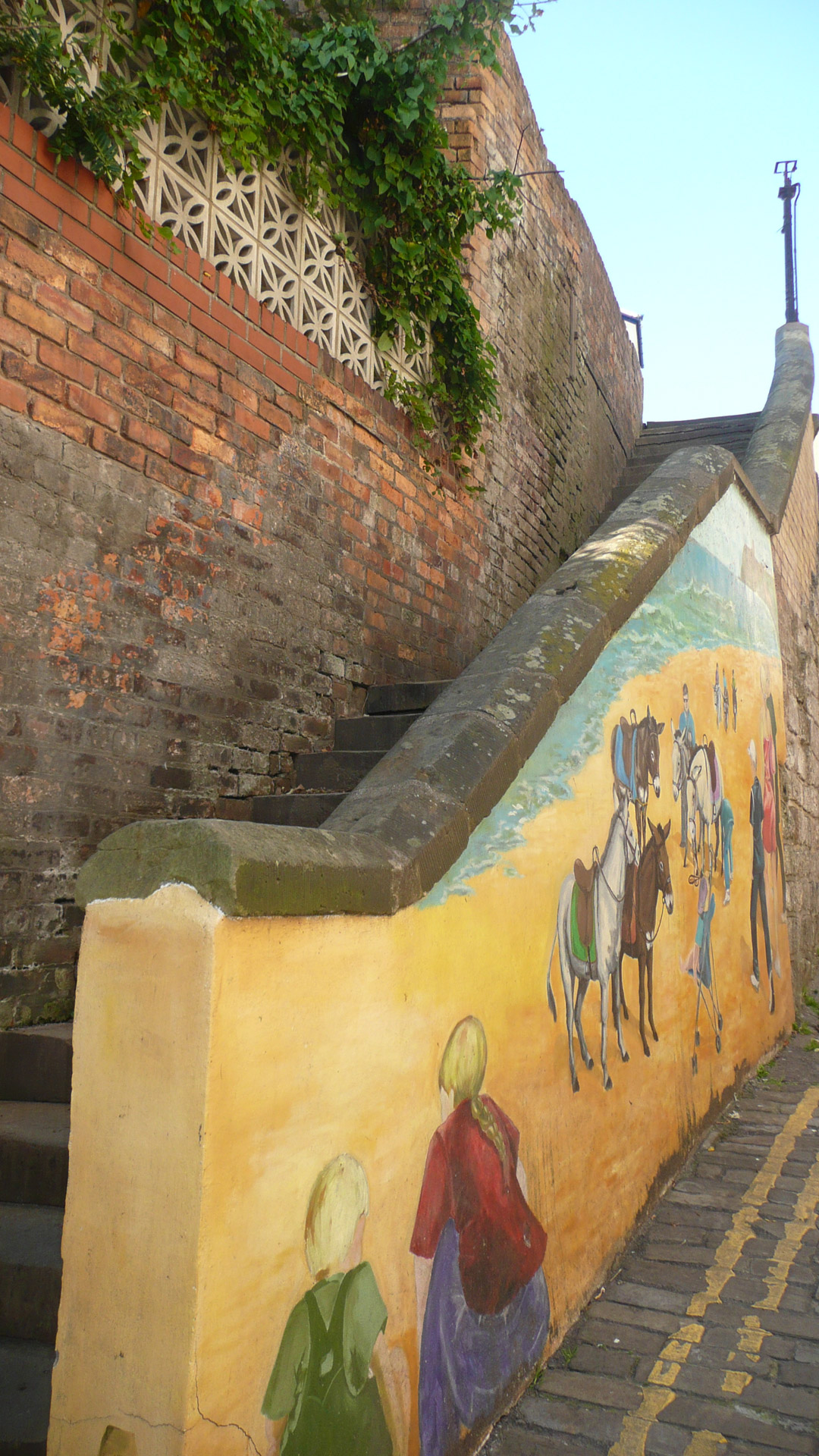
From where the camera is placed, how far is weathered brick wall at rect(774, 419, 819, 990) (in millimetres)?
6785

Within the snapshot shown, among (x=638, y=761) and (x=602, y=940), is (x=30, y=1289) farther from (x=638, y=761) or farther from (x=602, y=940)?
(x=638, y=761)

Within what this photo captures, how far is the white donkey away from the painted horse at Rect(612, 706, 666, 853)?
0.08 meters

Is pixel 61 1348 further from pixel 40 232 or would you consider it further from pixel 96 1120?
pixel 40 232

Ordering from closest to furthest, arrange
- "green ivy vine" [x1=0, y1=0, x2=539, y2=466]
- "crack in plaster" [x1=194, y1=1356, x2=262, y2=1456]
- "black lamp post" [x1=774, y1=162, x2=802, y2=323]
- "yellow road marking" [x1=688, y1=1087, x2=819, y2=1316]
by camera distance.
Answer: "crack in plaster" [x1=194, y1=1356, x2=262, y2=1456], "yellow road marking" [x1=688, y1=1087, x2=819, y2=1316], "green ivy vine" [x1=0, y1=0, x2=539, y2=466], "black lamp post" [x1=774, y1=162, x2=802, y2=323]

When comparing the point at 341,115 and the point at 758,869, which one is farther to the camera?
the point at 758,869

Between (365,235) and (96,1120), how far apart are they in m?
4.53

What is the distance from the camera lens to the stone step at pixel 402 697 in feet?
14.8

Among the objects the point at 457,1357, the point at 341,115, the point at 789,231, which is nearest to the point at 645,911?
the point at 457,1357

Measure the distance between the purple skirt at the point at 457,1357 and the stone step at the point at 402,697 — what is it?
8.63 feet

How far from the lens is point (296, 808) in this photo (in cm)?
369

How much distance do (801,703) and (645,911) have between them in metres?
4.78

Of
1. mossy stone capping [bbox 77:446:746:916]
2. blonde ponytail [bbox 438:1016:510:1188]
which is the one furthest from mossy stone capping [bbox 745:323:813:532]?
blonde ponytail [bbox 438:1016:510:1188]

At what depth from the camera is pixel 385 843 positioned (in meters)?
2.03

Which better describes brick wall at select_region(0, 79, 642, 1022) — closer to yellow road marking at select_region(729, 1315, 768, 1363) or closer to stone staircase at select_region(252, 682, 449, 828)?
stone staircase at select_region(252, 682, 449, 828)
